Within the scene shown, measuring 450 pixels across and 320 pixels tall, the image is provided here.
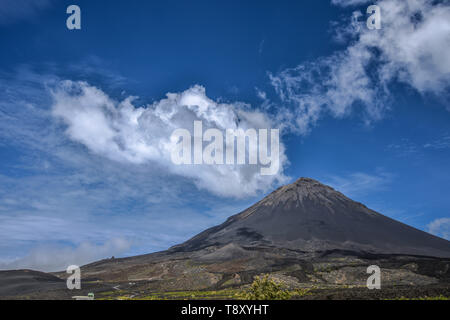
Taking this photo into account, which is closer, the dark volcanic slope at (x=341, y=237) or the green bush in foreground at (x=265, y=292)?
the green bush in foreground at (x=265, y=292)

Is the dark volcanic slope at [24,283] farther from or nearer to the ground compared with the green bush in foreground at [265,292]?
nearer to the ground

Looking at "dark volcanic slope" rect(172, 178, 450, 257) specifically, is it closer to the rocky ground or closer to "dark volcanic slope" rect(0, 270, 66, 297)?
the rocky ground

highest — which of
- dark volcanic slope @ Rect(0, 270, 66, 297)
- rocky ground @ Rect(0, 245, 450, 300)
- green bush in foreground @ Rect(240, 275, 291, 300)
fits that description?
green bush in foreground @ Rect(240, 275, 291, 300)

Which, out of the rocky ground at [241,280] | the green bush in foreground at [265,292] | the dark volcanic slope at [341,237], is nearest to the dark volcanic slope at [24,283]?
the rocky ground at [241,280]

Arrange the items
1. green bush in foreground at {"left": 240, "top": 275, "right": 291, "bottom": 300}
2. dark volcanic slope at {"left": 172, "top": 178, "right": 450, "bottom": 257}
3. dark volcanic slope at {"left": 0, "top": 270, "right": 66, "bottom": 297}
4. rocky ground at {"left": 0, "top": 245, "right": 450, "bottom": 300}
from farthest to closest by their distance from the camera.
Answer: dark volcanic slope at {"left": 172, "top": 178, "right": 450, "bottom": 257}, dark volcanic slope at {"left": 0, "top": 270, "right": 66, "bottom": 297}, rocky ground at {"left": 0, "top": 245, "right": 450, "bottom": 300}, green bush in foreground at {"left": 240, "top": 275, "right": 291, "bottom": 300}

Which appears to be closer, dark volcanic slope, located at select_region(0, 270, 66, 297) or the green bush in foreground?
the green bush in foreground

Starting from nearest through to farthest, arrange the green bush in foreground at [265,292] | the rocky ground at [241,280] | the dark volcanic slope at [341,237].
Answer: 1. the green bush in foreground at [265,292]
2. the rocky ground at [241,280]
3. the dark volcanic slope at [341,237]

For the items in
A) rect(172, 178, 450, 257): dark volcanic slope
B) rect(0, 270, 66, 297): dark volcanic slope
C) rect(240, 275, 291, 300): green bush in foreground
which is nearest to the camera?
rect(240, 275, 291, 300): green bush in foreground

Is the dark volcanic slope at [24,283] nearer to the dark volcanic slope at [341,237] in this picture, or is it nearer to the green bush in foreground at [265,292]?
the green bush in foreground at [265,292]

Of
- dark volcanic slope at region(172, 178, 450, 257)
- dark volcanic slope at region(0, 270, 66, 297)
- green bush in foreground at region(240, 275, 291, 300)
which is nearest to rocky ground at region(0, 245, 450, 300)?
dark volcanic slope at region(0, 270, 66, 297)
